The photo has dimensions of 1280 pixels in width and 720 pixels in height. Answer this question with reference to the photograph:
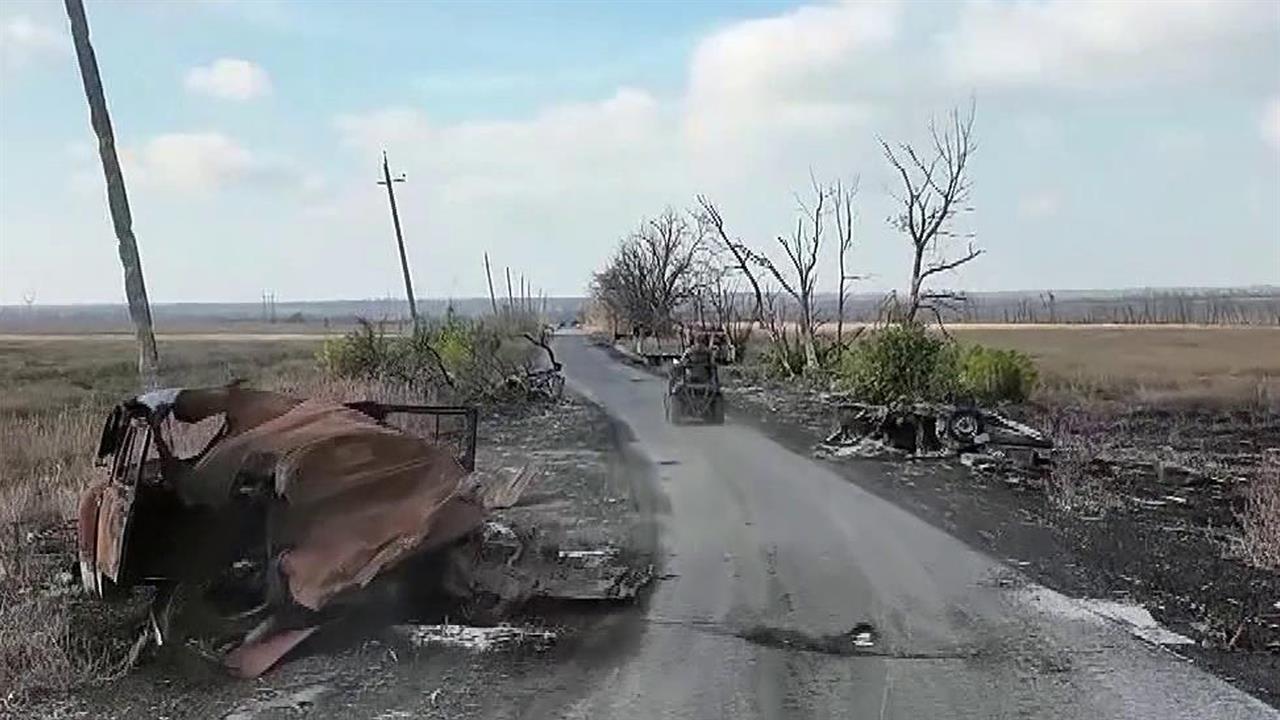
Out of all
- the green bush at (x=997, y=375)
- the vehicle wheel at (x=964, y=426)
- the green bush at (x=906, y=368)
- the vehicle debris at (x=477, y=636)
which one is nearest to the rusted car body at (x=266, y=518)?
the vehicle debris at (x=477, y=636)

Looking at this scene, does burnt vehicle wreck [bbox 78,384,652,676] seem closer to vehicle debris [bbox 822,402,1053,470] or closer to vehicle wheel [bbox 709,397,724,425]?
vehicle debris [bbox 822,402,1053,470]

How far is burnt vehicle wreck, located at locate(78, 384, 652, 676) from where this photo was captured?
898 cm

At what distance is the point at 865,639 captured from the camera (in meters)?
9.16

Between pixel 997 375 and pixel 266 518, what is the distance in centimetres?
2837

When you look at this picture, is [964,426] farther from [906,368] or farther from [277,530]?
[277,530]

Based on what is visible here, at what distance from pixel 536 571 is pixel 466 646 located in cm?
218

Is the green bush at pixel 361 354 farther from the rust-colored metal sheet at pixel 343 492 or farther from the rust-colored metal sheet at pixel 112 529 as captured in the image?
the rust-colored metal sheet at pixel 343 492

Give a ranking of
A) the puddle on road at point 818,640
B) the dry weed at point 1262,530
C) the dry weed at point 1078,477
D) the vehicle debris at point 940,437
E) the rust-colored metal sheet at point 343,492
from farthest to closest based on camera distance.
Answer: the vehicle debris at point 940,437 < the dry weed at point 1078,477 < the dry weed at point 1262,530 < the rust-colored metal sheet at point 343,492 < the puddle on road at point 818,640

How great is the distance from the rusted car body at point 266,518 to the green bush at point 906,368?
18727 mm

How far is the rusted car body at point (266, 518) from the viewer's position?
8984mm

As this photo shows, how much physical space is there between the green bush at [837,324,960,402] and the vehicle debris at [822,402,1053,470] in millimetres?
4812

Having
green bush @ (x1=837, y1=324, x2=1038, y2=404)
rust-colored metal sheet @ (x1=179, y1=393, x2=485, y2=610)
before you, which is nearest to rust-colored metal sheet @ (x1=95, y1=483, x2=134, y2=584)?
rust-colored metal sheet @ (x1=179, y1=393, x2=485, y2=610)

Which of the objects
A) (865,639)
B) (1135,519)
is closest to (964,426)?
(1135,519)

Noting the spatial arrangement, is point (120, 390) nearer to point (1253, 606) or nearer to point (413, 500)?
point (413, 500)
